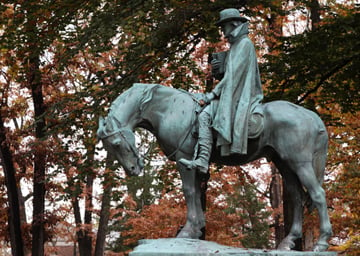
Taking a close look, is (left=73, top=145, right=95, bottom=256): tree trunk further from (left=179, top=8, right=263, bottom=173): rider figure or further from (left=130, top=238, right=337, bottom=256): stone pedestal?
(left=130, top=238, right=337, bottom=256): stone pedestal

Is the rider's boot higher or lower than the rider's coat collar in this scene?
lower

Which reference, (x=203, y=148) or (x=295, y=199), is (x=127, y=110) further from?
(x=295, y=199)

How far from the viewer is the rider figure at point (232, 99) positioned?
284 inches

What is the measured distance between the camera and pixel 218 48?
19891 mm

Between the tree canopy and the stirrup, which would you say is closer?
the stirrup

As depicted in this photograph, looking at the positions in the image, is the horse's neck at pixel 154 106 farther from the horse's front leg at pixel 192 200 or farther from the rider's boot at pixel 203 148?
the horse's front leg at pixel 192 200

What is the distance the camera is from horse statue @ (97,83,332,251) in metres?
7.30

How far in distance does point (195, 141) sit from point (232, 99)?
628mm

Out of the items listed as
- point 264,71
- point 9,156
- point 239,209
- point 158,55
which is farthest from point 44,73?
point 239,209

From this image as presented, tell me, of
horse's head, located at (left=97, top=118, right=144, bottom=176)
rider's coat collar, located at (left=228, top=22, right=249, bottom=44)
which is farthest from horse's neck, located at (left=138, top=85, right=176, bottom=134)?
rider's coat collar, located at (left=228, top=22, right=249, bottom=44)

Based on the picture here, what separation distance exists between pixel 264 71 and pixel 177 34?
217cm

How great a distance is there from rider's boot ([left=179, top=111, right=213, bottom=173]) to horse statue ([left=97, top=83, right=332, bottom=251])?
171mm

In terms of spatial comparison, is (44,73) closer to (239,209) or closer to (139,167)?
(139,167)

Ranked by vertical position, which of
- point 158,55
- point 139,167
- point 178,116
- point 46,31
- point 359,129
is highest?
point 46,31
